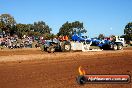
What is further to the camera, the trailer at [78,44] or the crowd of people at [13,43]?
the crowd of people at [13,43]

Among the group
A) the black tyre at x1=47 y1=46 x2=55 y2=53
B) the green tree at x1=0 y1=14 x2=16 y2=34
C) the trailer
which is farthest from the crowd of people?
the green tree at x1=0 y1=14 x2=16 y2=34

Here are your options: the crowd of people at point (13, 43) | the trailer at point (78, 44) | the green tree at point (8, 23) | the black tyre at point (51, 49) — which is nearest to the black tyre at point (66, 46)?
the trailer at point (78, 44)

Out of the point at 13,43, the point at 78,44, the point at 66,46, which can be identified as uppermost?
the point at 13,43

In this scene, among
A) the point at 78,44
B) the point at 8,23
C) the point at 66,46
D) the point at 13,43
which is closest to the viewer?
the point at 66,46

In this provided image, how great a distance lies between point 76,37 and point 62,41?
5.75ft

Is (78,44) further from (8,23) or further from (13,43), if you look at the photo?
(8,23)

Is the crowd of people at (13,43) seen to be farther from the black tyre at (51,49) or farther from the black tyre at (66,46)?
the black tyre at (66,46)

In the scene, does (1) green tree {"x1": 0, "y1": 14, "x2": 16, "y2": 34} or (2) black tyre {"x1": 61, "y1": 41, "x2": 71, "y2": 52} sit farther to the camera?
(1) green tree {"x1": 0, "y1": 14, "x2": 16, "y2": 34}

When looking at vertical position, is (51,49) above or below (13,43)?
below

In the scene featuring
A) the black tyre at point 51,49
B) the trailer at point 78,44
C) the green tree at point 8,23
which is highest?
the green tree at point 8,23

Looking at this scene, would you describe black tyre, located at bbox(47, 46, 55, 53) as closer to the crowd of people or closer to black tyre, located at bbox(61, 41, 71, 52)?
black tyre, located at bbox(61, 41, 71, 52)

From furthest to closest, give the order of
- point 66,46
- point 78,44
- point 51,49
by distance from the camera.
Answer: point 78,44 < point 51,49 < point 66,46

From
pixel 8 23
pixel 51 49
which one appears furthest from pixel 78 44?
pixel 8 23

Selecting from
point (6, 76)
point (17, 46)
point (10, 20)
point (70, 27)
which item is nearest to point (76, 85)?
point (6, 76)
